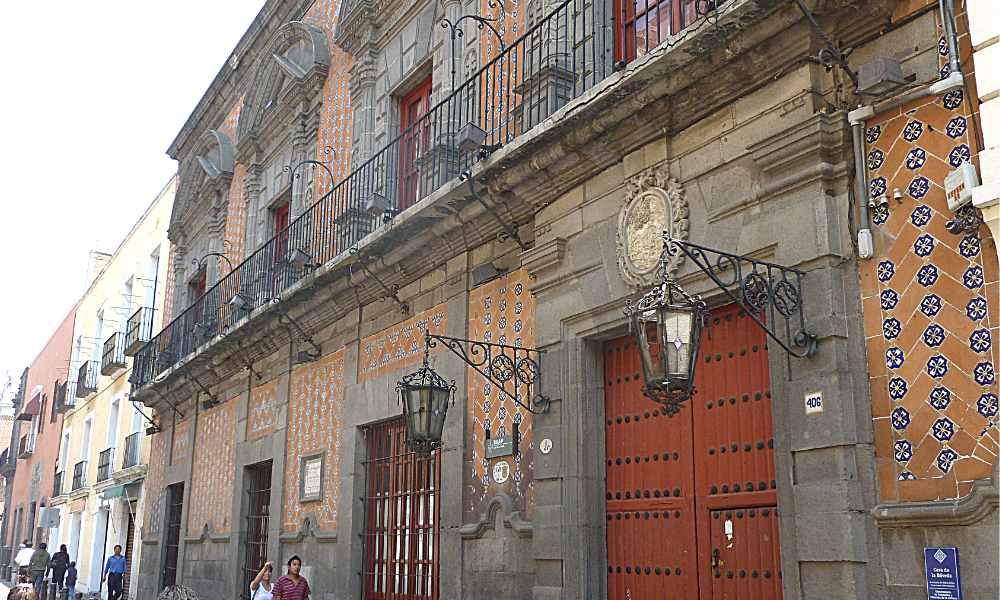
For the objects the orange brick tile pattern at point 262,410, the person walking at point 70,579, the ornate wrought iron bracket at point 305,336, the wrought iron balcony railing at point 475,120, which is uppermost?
the wrought iron balcony railing at point 475,120

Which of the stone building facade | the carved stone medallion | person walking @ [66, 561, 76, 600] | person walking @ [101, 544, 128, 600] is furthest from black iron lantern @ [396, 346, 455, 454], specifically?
person walking @ [66, 561, 76, 600]

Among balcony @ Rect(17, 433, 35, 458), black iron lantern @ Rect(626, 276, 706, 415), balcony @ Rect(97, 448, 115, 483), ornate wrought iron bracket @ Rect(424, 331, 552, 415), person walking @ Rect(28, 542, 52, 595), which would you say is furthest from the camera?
balcony @ Rect(17, 433, 35, 458)

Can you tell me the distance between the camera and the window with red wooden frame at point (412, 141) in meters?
9.86

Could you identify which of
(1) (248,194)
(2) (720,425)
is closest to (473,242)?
(2) (720,425)

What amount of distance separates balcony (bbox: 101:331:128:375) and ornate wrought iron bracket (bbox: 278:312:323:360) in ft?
36.3

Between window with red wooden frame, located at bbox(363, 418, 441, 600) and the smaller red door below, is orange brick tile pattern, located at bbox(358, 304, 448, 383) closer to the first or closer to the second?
window with red wooden frame, located at bbox(363, 418, 441, 600)

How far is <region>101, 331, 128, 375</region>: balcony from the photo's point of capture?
21638 millimetres

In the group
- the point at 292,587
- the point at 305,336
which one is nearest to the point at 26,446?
the point at 305,336

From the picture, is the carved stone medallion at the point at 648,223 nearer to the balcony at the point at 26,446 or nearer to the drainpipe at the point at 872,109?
the drainpipe at the point at 872,109

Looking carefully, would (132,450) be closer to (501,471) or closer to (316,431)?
(316,431)

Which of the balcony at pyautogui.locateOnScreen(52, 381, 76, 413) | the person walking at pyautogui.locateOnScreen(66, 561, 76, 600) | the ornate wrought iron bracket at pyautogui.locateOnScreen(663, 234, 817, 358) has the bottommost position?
the person walking at pyautogui.locateOnScreen(66, 561, 76, 600)

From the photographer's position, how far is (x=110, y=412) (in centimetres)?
2250

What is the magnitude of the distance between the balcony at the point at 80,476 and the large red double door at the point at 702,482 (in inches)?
793

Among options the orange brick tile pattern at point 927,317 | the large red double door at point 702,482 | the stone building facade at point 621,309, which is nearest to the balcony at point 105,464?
the stone building facade at point 621,309
